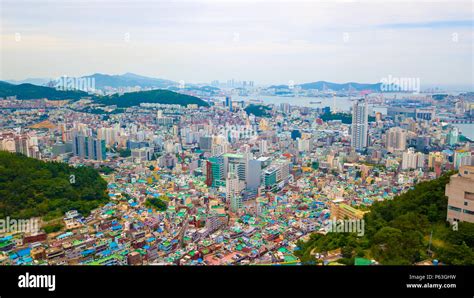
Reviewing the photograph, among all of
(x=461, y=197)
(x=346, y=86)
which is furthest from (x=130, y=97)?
(x=461, y=197)

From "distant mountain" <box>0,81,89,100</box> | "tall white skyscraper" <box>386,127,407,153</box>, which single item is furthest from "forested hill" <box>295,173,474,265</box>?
"distant mountain" <box>0,81,89,100</box>

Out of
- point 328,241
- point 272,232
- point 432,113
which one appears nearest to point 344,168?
point 432,113

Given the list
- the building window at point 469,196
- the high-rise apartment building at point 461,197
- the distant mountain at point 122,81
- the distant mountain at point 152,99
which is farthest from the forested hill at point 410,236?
the distant mountain at point 152,99

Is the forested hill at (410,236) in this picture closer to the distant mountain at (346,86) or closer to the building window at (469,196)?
the building window at (469,196)

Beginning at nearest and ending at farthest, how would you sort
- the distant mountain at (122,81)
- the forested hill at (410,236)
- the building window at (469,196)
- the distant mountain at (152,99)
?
the forested hill at (410,236) < the building window at (469,196) < the distant mountain at (122,81) < the distant mountain at (152,99)

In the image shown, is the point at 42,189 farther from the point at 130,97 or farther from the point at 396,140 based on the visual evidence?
the point at 130,97
